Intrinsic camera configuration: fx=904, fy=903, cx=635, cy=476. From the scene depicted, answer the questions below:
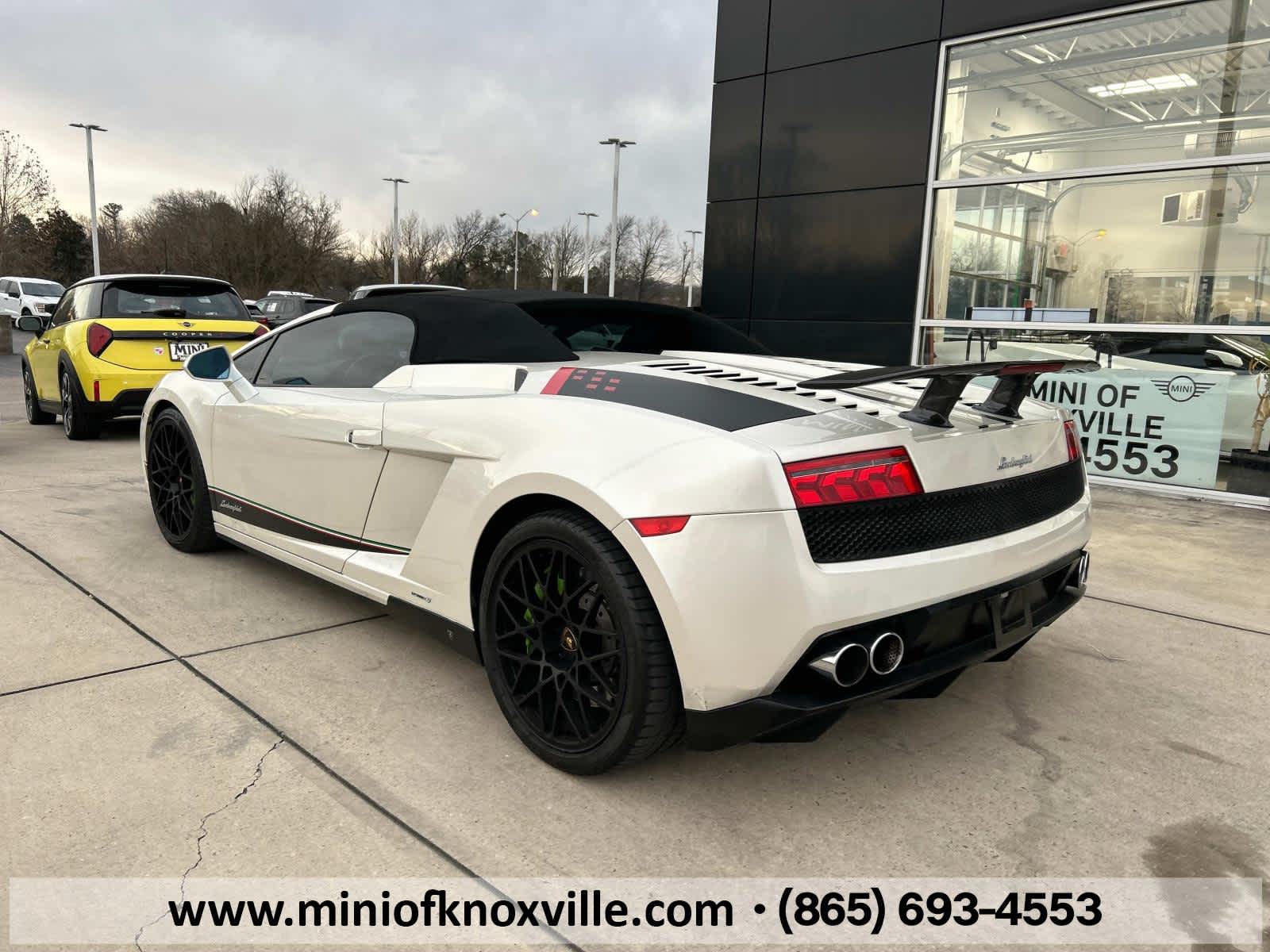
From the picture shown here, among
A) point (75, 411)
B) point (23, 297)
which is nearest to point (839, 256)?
point (75, 411)

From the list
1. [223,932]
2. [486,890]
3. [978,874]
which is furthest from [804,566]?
[223,932]

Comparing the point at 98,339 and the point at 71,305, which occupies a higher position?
the point at 71,305

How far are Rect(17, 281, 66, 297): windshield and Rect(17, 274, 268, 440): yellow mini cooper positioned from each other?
2323 centimetres

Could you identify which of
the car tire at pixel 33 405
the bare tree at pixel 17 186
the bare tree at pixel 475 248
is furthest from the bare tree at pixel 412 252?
the car tire at pixel 33 405

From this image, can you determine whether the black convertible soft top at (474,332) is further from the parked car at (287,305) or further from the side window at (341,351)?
the parked car at (287,305)

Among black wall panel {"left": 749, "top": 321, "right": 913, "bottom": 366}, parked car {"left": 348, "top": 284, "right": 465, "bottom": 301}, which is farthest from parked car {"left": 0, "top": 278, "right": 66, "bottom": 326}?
parked car {"left": 348, "top": 284, "right": 465, "bottom": 301}

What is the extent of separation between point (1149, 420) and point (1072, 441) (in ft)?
17.0

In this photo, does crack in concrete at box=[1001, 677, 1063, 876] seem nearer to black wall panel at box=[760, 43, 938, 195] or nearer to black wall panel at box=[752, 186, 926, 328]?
black wall panel at box=[752, 186, 926, 328]

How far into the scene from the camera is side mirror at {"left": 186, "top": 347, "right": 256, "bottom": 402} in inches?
155

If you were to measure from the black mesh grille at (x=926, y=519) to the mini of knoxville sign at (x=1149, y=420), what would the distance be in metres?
4.92

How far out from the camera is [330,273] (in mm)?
55094

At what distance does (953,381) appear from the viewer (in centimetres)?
235

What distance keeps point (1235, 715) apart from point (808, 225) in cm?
726

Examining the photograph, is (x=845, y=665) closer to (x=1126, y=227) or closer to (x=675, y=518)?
(x=675, y=518)
